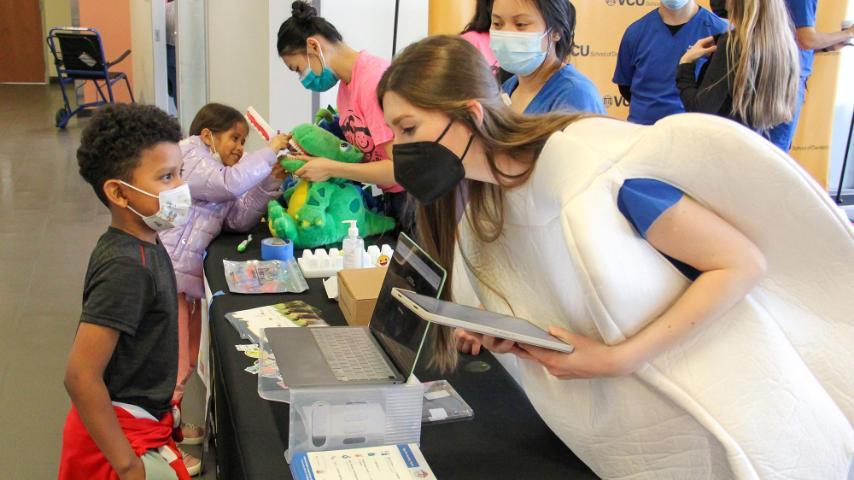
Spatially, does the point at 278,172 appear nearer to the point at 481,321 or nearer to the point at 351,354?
the point at 351,354

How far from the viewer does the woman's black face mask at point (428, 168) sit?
129 cm

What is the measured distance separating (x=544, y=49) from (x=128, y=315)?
3.94 ft

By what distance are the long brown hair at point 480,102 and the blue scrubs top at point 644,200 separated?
0.20 metres

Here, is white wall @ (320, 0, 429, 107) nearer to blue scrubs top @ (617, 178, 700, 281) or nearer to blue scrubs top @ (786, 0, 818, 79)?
blue scrubs top @ (786, 0, 818, 79)

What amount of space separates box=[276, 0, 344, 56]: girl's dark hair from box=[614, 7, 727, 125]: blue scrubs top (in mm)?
1274

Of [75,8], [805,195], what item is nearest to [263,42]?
[805,195]

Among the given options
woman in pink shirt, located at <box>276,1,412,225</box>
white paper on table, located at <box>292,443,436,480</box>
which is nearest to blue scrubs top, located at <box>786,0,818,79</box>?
woman in pink shirt, located at <box>276,1,412,225</box>

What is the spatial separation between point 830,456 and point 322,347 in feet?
2.80

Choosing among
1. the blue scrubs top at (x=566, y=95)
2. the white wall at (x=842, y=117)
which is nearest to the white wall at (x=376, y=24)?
the blue scrubs top at (x=566, y=95)

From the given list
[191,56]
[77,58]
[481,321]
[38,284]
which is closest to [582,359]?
[481,321]

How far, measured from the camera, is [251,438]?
1.30 metres

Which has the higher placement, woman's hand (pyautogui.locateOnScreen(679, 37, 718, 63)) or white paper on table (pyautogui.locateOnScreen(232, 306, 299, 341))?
woman's hand (pyautogui.locateOnScreen(679, 37, 718, 63))

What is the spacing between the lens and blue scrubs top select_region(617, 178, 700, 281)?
1047 millimetres

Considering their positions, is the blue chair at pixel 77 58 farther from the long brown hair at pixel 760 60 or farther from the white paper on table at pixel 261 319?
the long brown hair at pixel 760 60
